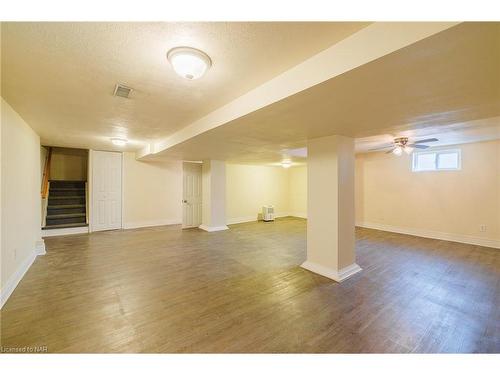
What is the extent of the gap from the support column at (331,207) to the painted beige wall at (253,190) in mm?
4540

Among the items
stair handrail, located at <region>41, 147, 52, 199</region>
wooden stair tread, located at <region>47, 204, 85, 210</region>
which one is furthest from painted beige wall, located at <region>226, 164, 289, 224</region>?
stair handrail, located at <region>41, 147, 52, 199</region>

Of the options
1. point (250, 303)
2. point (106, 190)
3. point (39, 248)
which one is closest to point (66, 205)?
point (106, 190)

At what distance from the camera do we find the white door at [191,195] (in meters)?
6.59

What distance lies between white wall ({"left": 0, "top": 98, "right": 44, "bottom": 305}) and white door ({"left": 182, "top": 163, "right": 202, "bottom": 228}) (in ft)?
11.0

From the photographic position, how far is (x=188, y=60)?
1.46 meters

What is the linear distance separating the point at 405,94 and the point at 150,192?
7.07 m

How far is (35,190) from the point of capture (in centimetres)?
403

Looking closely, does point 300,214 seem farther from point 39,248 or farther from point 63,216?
point 63,216

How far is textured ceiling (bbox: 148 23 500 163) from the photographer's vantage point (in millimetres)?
1117

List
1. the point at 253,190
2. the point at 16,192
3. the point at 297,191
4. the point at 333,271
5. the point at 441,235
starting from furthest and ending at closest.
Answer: the point at 297,191, the point at 253,190, the point at 441,235, the point at 333,271, the point at 16,192

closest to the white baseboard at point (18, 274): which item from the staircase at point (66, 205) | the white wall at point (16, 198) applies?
the white wall at point (16, 198)

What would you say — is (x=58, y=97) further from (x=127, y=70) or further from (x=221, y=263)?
(x=221, y=263)

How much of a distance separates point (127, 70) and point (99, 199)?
5.74 m
